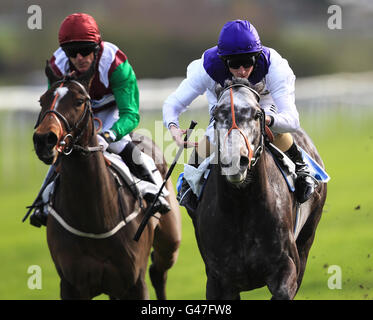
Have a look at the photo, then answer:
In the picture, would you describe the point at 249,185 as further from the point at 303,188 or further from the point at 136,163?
the point at 136,163

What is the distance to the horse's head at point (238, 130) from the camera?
14.0 ft

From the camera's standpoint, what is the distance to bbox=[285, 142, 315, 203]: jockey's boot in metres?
5.32

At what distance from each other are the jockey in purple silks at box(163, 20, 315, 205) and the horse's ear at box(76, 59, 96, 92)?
1.72ft

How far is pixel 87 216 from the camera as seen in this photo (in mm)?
5617

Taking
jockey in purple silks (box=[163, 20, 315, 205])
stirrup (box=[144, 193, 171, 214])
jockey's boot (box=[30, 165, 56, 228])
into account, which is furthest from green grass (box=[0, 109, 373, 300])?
jockey's boot (box=[30, 165, 56, 228])

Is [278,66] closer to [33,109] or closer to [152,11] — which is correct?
[33,109]

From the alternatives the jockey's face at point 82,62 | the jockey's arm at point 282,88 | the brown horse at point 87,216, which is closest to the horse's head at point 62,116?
the brown horse at point 87,216

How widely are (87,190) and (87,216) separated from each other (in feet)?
0.62

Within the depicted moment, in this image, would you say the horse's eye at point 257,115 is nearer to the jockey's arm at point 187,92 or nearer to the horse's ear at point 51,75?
the jockey's arm at point 187,92

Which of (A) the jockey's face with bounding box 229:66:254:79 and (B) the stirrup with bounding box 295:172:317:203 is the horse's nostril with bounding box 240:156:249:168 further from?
(B) the stirrup with bounding box 295:172:317:203

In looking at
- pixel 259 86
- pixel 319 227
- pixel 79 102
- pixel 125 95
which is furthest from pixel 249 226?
pixel 319 227

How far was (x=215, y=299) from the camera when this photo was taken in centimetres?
496

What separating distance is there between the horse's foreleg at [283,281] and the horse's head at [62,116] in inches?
58.0
